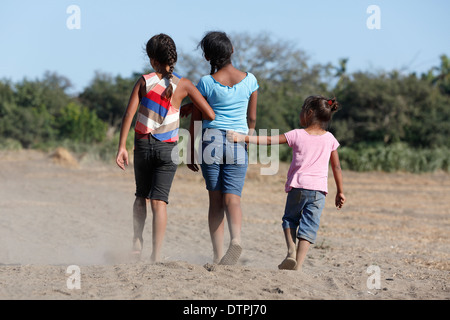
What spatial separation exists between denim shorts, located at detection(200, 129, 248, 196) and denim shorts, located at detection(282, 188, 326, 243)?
447 mm

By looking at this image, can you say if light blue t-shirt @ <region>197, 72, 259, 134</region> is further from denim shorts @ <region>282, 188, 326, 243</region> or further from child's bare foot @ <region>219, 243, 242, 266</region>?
child's bare foot @ <region>219, 243, 242, 266</region>

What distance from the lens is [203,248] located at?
729 centimetres

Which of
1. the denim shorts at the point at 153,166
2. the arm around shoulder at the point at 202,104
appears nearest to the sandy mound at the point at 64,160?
the denim shorts at the point at 153,166

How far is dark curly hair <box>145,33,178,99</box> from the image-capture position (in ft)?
16.7

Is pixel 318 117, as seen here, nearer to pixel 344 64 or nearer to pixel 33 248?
pixel 33 248

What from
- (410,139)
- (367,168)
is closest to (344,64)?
(410,139)

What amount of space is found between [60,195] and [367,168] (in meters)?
15.1

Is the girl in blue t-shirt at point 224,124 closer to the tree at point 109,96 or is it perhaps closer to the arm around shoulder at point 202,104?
the arm around shoulder at point 202,104

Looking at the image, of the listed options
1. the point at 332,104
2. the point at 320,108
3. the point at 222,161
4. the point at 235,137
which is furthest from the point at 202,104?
the point at 332,104

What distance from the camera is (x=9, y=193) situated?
13.1 meters

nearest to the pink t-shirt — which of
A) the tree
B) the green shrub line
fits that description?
the green shrub line

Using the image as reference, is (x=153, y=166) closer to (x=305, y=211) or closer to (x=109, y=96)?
(x=305, y=211)

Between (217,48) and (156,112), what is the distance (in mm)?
737

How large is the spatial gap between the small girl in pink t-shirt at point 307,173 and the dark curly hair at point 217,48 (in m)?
0.64
